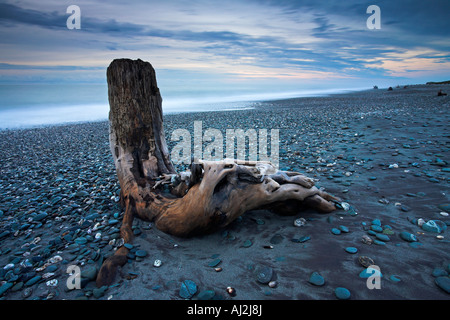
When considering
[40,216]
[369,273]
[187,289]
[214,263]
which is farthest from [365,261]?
[40,216]

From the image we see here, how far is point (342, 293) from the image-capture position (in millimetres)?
2781

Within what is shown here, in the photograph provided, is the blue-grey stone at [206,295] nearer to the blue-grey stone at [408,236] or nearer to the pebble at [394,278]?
the pebble at [394,278]

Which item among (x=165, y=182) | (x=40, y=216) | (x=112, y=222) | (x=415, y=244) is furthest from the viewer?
(x=165, y=182)

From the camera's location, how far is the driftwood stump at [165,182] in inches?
161

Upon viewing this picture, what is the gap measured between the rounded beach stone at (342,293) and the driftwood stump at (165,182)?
1.77m

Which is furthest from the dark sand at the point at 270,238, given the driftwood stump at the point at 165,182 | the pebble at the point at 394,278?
the driftwood stump at the point at 165,182

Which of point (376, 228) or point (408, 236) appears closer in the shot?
point (408, 236)

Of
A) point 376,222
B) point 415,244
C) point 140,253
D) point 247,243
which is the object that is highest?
point 376,222

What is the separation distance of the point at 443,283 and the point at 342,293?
1.15 m

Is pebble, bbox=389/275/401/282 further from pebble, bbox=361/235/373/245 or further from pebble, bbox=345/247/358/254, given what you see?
pebble, bbox=361/235/373/245

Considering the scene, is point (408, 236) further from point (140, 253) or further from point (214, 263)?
point (140, 253)
